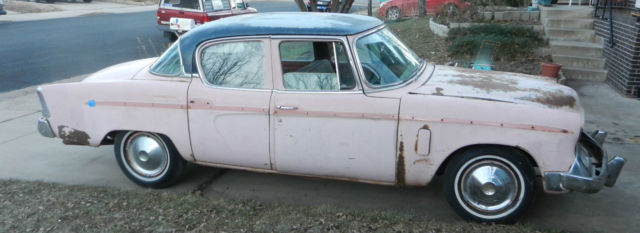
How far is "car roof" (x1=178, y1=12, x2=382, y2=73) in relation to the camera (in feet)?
13.7

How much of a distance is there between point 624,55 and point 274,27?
6.18 meters

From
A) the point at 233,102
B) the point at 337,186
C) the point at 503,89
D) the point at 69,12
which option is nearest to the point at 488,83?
the point at 503,89

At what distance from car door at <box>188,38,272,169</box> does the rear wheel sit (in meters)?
14.5

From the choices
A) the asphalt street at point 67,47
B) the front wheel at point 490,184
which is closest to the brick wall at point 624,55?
the front wheel at point 490,184

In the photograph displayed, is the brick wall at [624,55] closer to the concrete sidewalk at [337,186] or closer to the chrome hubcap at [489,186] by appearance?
the concrete sidewalk at [337,186]

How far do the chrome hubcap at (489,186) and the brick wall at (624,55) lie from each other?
16.3ft

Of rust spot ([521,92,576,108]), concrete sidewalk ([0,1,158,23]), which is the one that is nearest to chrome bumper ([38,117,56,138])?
rust spot ([521,92,576,108])

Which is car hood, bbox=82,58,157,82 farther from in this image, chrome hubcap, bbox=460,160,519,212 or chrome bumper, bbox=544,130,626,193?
chrome bumper, bbox=544,130,626,193

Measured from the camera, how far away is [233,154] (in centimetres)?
444

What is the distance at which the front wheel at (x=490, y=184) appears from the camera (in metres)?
3.81

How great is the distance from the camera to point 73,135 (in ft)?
15.9

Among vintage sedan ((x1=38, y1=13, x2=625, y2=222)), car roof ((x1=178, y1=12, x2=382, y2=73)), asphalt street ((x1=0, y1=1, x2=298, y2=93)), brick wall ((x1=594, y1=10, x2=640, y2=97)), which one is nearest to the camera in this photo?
vintage sedan ((x1=38, y1=13, x2=625, y2=222))

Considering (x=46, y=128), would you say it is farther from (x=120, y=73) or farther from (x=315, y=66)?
(x=315, y=66)

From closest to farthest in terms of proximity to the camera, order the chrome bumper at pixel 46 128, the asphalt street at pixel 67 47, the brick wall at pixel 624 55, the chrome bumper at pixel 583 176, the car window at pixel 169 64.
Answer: the chrome bumper at pixel 583 176 < the car window at pixel 169 64 < the chrome bumper at pixel 46 128 < the brick wall at pixel 624 55 < the asphalt street at pixel 67 47
